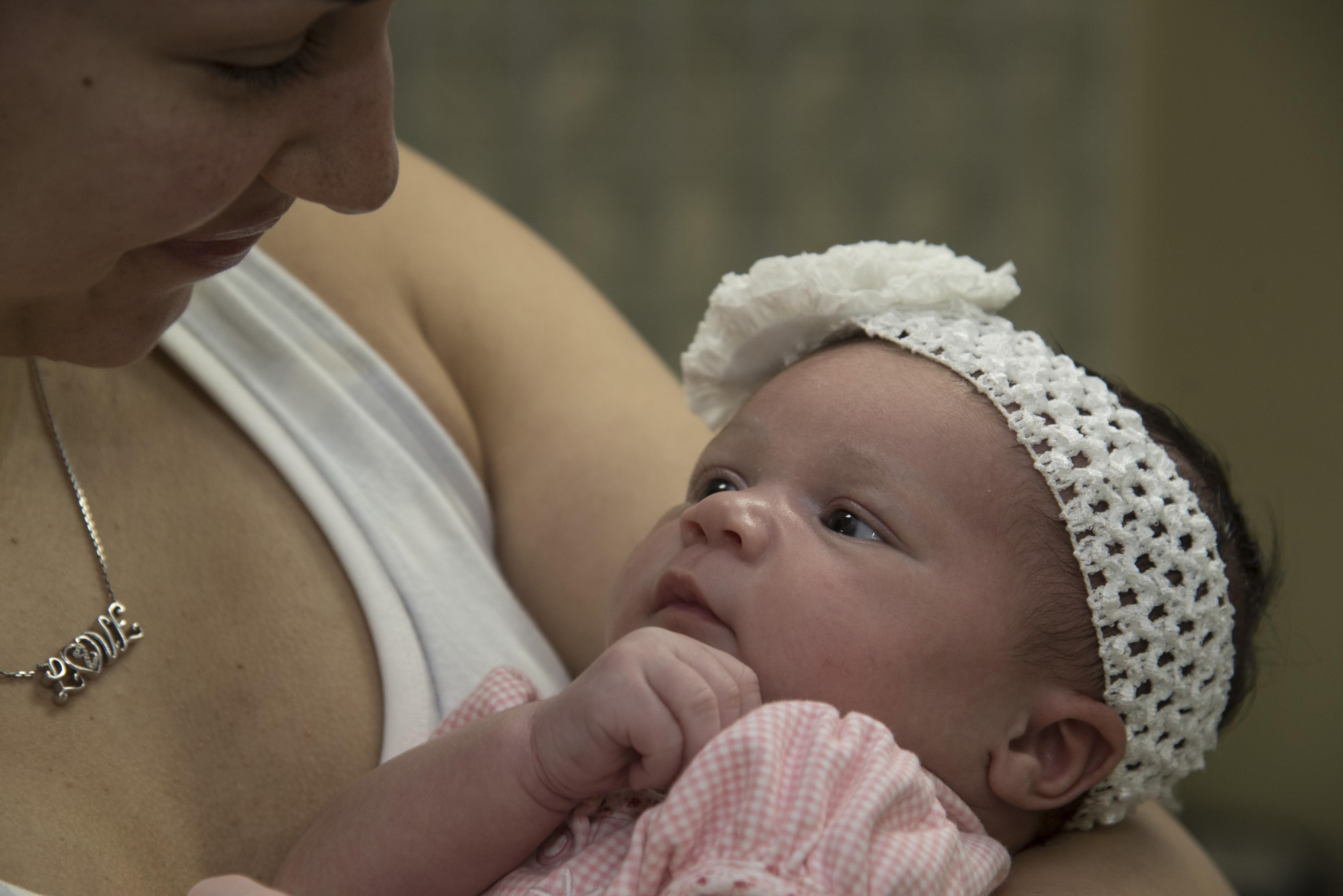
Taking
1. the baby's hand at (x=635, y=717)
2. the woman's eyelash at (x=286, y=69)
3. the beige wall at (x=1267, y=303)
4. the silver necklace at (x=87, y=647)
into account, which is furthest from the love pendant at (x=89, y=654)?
the beige wall at (x=1267, y=303)

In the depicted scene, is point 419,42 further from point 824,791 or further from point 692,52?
point 824,791

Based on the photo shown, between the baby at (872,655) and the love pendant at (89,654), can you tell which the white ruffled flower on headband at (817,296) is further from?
the love pendant at (89,654)

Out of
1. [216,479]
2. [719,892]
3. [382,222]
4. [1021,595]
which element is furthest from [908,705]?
[382,222]

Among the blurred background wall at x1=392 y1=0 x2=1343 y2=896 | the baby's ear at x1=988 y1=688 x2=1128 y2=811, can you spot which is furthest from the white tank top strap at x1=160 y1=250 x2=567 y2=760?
the blurred background wall at x1=392 y1=0 x2=1343 y2=896

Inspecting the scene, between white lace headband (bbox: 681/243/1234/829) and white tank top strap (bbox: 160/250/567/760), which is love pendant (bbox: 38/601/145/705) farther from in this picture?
white lace headband (bbox: 681/243/1234/829)

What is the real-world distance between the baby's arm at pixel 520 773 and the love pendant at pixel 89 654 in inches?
8.0

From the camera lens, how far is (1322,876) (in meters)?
2.01

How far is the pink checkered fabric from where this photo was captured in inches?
29.0

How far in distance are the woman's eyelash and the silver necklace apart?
1.45ft

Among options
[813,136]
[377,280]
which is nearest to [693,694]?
[377,280]

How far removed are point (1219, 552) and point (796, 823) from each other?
1.67 ft

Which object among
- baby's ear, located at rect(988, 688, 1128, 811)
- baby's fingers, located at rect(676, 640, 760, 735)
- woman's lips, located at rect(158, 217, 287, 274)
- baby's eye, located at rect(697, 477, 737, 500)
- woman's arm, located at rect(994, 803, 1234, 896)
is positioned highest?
woman's lips, located at rect(158, 217, 287, 274)

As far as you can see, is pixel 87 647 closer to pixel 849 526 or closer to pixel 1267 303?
pixel 849 526

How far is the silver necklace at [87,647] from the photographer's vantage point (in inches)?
35.1
